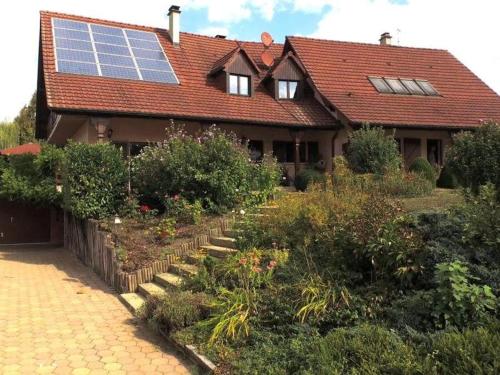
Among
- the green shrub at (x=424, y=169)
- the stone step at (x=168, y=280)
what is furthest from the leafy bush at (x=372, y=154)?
the stone step at (x=168, y=280)

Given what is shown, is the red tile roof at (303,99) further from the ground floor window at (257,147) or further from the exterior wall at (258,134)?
the ground floor window at (257,147)

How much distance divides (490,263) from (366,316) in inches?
50.0

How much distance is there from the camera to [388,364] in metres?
3.77

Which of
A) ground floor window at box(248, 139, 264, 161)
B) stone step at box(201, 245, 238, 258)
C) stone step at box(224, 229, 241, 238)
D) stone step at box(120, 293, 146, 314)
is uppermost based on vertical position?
ground floor window at box(248, 139, 264, 161)

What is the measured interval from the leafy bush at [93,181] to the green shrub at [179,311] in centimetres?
622

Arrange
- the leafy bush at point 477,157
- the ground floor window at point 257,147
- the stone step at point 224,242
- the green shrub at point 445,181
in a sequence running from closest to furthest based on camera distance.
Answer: the stone step at point 224,242 → the leafy bush at point 477,157 → the green shrub at point 445,181 → the ground floor window at point 257,147

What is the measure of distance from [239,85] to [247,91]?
42 centimetres

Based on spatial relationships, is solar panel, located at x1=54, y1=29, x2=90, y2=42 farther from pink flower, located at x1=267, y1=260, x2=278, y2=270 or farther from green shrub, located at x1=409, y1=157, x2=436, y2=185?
pink flower, located at x1=267, y1=260, x2=278, y2=270

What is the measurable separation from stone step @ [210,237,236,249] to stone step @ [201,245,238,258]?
0.11 m

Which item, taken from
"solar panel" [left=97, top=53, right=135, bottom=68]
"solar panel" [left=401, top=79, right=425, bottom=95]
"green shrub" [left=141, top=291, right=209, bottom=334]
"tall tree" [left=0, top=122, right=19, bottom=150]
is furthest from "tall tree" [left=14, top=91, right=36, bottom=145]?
"green shrub" [left=141, top=291, right=209, bottom=334]

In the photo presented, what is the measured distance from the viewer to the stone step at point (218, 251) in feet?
26.3

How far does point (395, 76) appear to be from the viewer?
2328cm

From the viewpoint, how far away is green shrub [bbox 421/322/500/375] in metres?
3.43

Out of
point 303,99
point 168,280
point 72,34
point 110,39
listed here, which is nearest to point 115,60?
point 110,39
